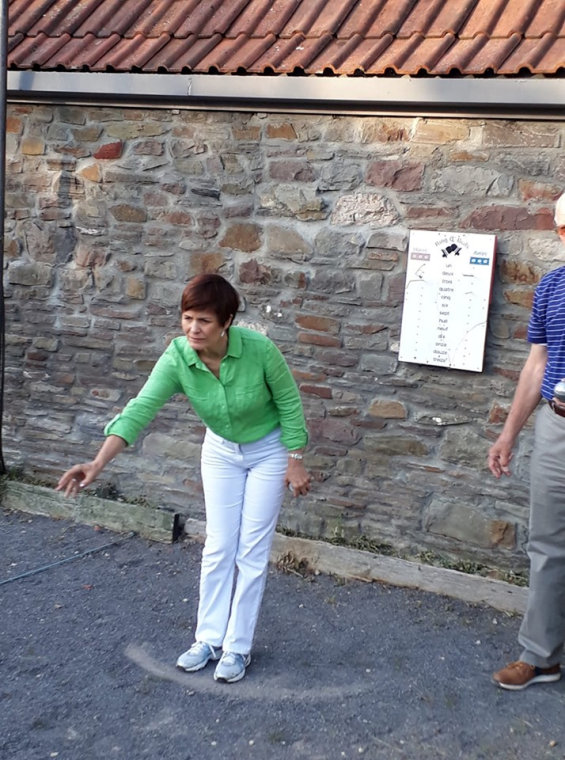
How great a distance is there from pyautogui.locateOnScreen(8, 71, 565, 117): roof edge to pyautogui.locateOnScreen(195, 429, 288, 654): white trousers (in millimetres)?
1947

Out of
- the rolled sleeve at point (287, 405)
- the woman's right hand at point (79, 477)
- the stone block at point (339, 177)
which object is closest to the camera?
the woman's right hand at point (79, 477)

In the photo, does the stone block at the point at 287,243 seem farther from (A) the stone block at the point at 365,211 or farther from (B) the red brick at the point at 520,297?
(B) the red brick at the point at 520,297

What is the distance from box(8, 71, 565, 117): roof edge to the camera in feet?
14.3

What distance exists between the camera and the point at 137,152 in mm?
5426

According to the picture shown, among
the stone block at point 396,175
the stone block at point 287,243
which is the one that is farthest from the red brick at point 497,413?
the stone block at point 287,243

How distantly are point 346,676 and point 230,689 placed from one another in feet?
1.71

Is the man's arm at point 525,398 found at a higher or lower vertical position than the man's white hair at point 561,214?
lower

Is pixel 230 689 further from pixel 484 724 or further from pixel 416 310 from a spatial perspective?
pixel 416 310

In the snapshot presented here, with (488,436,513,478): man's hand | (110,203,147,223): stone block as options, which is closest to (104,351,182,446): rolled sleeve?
(488,436,513,478): man's hand

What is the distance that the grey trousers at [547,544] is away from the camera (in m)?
3.56

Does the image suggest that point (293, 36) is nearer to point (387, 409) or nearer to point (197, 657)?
point (387, 409)

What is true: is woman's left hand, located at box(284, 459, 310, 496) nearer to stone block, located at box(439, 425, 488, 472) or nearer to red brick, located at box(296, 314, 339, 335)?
stone block, located at box(439, 425, 488, 472)

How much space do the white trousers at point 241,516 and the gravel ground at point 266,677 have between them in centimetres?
36

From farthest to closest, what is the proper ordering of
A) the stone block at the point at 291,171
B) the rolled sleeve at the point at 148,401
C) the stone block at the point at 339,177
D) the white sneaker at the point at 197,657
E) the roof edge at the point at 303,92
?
the stone block at the point at 291,171
the stone block at the point at 339,177
the roof edge at the point at 303,92
the white sneaker at the point at 197,657
the rolled sleeve at the point at 148,401
